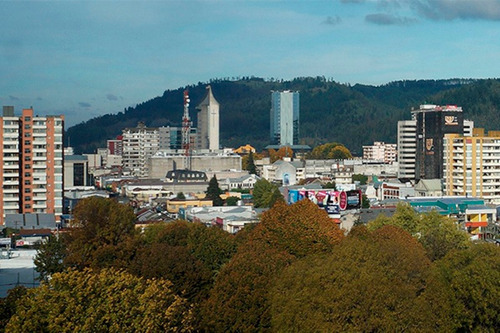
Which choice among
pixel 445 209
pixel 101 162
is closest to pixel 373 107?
pixel 101 162

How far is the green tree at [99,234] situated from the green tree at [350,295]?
818 cm

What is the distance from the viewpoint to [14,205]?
47562mm

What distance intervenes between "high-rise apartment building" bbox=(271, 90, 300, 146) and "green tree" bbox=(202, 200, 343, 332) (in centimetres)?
13043

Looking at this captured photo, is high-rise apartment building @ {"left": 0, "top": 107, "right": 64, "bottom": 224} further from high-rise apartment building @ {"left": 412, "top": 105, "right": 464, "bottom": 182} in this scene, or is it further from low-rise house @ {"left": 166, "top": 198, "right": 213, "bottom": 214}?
high-rise apartment building @ {"left": 412, "top": 105, "right": 464, "bottom": 182}

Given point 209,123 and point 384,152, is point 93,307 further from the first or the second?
point 209,123

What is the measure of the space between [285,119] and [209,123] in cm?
3860

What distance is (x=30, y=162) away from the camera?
4731 cm

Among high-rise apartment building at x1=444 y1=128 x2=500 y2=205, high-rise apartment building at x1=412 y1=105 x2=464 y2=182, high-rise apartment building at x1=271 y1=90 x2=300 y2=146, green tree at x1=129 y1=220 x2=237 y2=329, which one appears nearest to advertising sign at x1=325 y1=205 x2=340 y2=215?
high-rise apartment building at x1=444 y1=128 x2=500 y2=205

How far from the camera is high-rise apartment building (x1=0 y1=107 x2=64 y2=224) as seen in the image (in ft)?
154

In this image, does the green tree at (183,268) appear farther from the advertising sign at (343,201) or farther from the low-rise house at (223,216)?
the advertising sign at (343,201)

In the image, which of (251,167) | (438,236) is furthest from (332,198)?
(251,167)

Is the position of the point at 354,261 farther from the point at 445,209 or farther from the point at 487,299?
the point at 445,209

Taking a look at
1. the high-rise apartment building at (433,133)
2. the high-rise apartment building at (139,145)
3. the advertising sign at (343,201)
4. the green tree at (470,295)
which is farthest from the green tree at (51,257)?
the high-rise apartment building at (139,145)

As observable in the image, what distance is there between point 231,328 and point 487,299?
6255mm
